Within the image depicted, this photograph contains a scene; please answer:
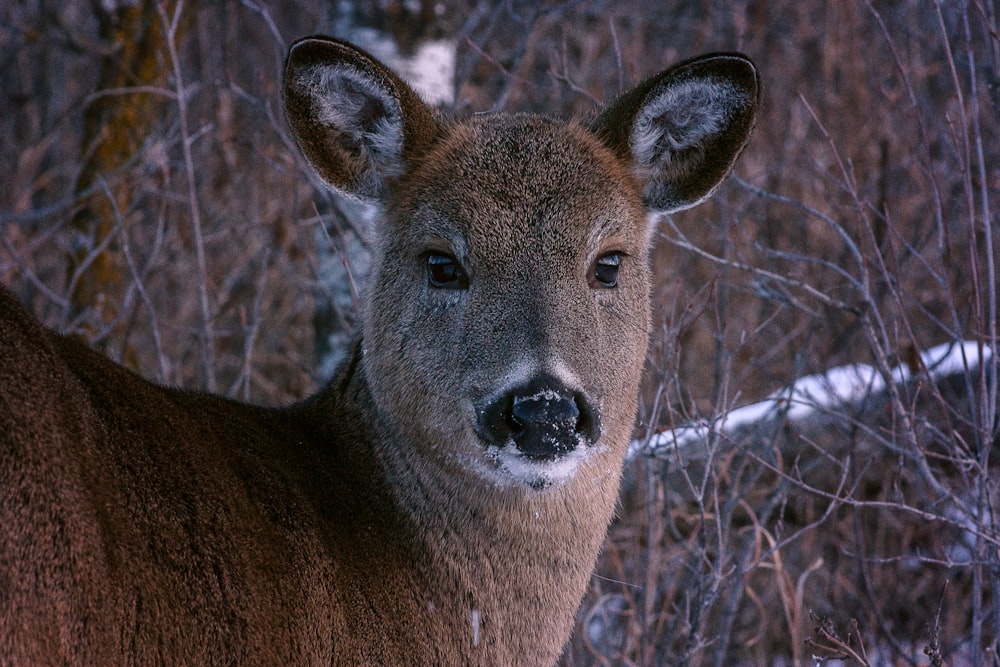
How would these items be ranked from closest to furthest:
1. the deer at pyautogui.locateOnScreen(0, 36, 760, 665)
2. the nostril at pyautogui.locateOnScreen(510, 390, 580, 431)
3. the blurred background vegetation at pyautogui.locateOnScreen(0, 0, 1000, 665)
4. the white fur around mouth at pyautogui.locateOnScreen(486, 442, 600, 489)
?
the deer at pyautogui.locateOnScreen(0, 36, 760, 665) < the nostril at pyautogui.locateOnScreen(510, 390, 580, 431) < the white fur around mouth at pyautogui.locateOnScreen(486, 442, 600, 489) < the blurred background vegetation at pyautogui.locateOnScreen(0, 0, 1000, 665)

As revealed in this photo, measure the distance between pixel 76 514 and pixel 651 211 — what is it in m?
2.38

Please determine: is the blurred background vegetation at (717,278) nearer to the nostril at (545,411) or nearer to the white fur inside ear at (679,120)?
the white fur inside ear at (679,120)

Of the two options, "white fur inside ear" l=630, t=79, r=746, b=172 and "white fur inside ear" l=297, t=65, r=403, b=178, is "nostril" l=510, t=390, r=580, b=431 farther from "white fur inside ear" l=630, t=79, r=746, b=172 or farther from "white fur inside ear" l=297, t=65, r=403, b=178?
"white fur inside ear" l=630, t=79, r=746, b=172

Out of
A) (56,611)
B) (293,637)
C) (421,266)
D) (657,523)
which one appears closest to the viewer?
(56,611)

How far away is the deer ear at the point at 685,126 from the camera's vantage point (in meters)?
4.03

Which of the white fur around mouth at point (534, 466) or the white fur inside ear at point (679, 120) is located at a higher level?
the white fur inside ear at point (679, 120)

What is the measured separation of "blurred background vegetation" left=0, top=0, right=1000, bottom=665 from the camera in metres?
5.07

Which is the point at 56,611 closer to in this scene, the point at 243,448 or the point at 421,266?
the point at 243,448

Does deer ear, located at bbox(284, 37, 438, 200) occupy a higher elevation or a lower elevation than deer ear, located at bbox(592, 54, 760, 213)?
lower

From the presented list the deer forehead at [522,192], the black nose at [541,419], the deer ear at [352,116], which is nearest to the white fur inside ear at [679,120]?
the deer forehead at [522,192]

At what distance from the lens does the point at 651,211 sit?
4.25 meters

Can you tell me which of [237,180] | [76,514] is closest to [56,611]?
[76,514]

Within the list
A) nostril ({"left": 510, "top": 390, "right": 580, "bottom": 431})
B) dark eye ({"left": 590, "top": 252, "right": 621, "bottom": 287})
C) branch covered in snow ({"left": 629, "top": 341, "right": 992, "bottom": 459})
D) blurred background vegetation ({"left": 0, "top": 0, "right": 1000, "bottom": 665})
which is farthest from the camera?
branch covered in snow ({"left": 629, "top": 341, "right": 992, "bottom": 459})

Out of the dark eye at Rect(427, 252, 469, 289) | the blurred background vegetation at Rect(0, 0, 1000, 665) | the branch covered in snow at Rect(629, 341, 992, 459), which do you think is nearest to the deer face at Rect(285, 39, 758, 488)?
the dark eye at Rect(427, 252, 469, 289)
